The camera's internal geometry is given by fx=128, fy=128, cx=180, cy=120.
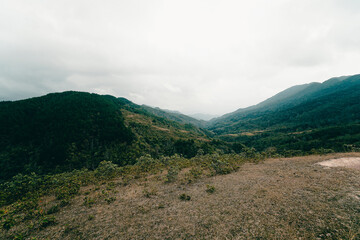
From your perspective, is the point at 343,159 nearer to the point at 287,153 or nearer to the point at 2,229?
the point at 287,153

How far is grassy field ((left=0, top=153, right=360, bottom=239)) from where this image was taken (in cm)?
1001

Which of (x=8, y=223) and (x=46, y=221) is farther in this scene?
(x=8, y=223)

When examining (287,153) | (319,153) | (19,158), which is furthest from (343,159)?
(19,158)

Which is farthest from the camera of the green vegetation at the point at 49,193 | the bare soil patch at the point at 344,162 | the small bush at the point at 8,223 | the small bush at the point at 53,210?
the bare soil patch at the point at 344,162

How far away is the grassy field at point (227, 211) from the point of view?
10.0 metres

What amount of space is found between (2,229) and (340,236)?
97.6ft

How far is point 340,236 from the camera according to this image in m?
8.52

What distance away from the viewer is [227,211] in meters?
12.8

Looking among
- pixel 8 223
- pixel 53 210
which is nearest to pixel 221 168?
pixel 53 210

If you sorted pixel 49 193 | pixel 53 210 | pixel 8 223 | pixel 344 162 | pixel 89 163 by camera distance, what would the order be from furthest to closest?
pixel 89 163, pixel 344 162, pixel 49 193, pixel 53 210, pixel 8 223

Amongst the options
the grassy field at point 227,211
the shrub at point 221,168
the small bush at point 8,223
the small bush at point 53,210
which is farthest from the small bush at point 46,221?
the shrub at point 221,168

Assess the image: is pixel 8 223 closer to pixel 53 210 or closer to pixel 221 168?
pixel 53 210

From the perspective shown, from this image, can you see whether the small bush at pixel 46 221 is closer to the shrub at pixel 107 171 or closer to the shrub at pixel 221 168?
the shrub at pixel 107 171

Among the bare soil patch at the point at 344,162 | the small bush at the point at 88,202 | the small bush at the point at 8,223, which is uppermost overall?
the small bush at the point at 8,223
